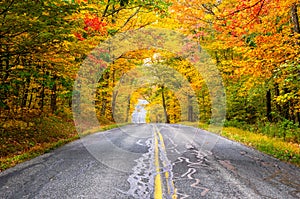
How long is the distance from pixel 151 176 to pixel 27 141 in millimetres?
7146

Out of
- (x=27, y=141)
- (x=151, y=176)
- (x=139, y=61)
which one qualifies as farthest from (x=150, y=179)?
(x=139, y=61)

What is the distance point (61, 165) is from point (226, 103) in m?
17.0

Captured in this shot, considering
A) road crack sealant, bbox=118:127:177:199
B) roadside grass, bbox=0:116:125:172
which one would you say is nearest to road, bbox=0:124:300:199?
road crack sealant, bbox=118:127:177:199

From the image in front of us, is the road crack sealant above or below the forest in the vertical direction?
below

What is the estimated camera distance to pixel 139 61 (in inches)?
731

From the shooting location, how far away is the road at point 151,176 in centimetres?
466

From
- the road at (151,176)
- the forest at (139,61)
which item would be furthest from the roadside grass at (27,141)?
the road at (151,176)

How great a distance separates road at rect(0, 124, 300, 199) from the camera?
15.3ft

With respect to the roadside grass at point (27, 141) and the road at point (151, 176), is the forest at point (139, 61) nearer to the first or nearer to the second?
the roadside grass at point (27, 141)

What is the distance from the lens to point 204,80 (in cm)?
2173

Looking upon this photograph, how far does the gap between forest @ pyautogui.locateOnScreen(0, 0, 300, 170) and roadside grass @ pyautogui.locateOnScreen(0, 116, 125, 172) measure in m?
0.05

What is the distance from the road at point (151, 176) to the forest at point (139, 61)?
80.1 inches

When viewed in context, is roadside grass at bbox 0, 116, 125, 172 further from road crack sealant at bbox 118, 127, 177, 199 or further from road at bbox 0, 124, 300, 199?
road crack sealant at bbox 118, 127, 177, 199

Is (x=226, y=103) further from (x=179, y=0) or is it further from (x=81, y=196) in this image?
(x=81, y=196)
